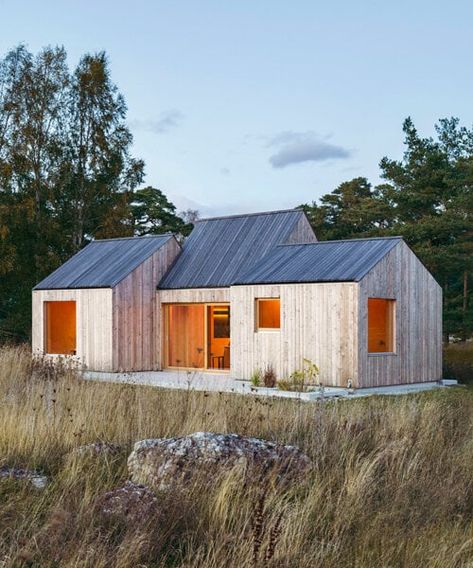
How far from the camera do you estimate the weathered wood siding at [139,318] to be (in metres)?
19.9

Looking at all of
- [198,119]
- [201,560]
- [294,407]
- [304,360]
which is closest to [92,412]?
[294,407]

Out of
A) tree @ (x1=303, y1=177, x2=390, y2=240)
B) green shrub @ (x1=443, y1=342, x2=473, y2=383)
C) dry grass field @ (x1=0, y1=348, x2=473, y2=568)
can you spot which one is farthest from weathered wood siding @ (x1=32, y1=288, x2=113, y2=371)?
tree @ (x1=303, y1=177, x2=390, y2=240)

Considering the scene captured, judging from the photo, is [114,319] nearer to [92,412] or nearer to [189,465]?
[92,412]

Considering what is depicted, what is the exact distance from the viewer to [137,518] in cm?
494

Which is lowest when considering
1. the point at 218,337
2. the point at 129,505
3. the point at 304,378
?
the point at 304,378

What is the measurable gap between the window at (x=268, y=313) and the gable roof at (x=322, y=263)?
0.59 metres

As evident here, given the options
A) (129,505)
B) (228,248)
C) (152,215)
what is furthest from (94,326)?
(152,215)

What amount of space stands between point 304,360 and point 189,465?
10.9 meters

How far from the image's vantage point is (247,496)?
5.74 m

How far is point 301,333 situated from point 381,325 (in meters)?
2.16

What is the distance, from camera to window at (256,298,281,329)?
1798 centimetres

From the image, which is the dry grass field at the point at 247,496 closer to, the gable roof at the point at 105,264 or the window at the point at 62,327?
the gable roof at the point at 105,264

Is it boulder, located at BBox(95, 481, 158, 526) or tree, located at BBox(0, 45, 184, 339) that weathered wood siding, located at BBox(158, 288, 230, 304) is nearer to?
tree, located at BBox(0, 45, 184, 339)

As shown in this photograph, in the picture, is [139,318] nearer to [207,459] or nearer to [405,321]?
[405,321]
